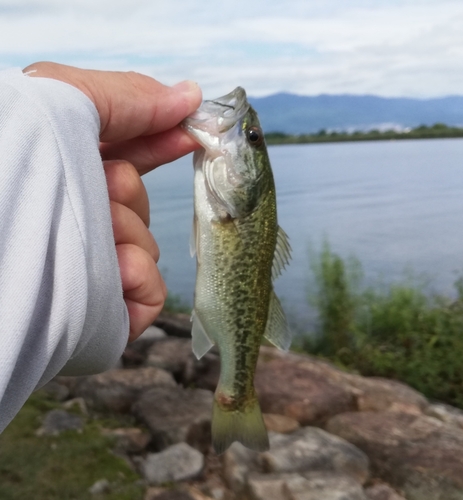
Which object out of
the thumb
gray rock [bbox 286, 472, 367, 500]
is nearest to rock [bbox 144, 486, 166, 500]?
gray rock [bbox 286, 472, 367, 500]

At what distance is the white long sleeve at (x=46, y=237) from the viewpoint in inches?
46.7

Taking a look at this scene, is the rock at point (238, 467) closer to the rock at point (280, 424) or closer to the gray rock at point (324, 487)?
the gray rock at point (324, 487)

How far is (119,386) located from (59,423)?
0.66m

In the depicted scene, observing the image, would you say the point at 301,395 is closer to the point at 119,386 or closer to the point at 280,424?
the point at 280,424

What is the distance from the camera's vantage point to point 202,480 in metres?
3.86

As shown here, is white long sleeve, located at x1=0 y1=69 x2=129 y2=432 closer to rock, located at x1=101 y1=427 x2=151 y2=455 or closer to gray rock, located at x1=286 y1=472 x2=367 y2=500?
gray rock, located at x1=286 y1=472 x2=367 y2=500

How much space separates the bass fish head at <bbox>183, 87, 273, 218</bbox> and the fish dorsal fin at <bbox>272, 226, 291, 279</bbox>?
0.22m

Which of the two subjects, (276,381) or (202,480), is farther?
(276,381)

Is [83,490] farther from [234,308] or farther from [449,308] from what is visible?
[449,308]

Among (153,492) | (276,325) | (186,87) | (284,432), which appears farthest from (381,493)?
(186,87)

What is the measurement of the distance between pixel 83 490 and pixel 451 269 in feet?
22.6

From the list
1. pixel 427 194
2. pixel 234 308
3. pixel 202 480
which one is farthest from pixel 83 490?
pixel 427 194

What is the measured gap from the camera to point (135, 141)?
2035 mm

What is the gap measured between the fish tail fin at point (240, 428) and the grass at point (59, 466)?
177 cm
